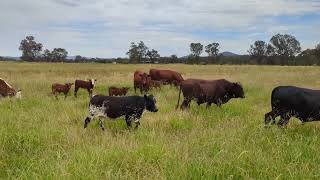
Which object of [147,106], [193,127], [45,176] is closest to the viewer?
[45,176]

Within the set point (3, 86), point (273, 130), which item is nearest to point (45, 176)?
point (273, 130)

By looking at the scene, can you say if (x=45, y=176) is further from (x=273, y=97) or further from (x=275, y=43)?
(x=275, y=43)

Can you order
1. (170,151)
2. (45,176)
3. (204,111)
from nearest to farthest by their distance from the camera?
(45,176) < (170,151) < (204,111)

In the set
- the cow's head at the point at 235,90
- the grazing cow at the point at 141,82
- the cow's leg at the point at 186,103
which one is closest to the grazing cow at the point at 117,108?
the cow's leg at the point at 186,103

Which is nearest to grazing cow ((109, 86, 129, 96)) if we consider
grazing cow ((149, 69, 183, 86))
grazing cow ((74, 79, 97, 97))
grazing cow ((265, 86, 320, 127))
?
grazing cow ((74, 79, 97, 97))

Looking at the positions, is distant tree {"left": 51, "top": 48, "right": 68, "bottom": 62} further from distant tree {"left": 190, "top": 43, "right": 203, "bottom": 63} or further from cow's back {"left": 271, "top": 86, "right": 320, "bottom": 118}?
cow's back {"left": 271, "top": 86, "right": 320, "bottom": 118}

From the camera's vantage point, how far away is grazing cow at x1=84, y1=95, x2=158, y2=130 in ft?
33.9

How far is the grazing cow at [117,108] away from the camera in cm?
1034

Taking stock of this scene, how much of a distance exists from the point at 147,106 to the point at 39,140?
3.40 metres

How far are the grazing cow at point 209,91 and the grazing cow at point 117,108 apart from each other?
3.58m

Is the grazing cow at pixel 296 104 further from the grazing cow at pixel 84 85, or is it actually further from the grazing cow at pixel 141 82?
the grazing cow at pixel 84 85

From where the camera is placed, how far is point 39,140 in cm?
815

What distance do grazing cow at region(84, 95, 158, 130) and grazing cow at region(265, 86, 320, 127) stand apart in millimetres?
2966

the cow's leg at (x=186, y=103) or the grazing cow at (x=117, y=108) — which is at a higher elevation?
the grazing cow at (x=117, y=108)
